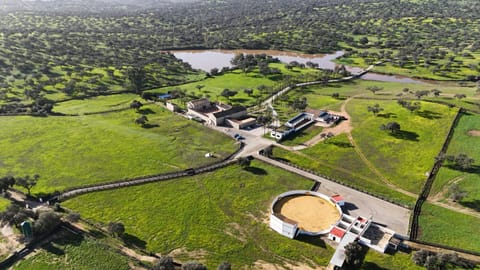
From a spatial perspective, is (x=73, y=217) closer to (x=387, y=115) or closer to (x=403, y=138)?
(x=403, y=138)

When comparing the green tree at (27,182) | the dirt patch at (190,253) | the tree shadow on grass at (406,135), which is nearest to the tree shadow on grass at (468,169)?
the tree shadow on grass at (406,135)

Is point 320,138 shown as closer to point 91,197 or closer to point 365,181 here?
point 365,181

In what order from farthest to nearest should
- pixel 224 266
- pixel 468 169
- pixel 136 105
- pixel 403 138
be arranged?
pixel 136 105
pixel 403 138
pixel 468 169
pixel 224 266

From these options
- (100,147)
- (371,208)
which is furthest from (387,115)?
(100,147)

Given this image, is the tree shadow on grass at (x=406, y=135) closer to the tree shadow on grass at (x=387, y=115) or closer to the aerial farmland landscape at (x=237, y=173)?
the aerial farmland landscape at (x=237, y=173)

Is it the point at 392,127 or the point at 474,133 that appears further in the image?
the point at 392,127

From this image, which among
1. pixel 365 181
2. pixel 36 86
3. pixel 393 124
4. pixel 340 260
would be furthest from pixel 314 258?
pixel 36 86
